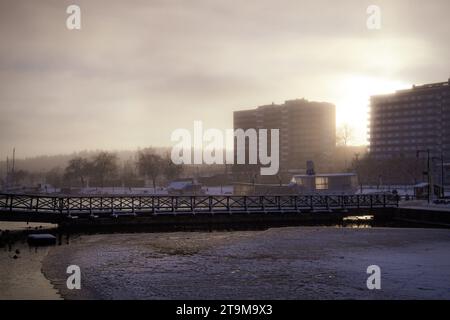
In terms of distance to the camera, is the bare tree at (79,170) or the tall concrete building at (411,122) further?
the tall concrete building at (411,122)

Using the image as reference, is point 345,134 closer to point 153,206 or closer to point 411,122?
point 411,122

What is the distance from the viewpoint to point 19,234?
35.8 m

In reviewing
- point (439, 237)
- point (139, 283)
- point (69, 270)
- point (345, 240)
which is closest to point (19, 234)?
point (69, 270)

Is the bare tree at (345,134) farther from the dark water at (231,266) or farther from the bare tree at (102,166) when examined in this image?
the dark water at (231,266)

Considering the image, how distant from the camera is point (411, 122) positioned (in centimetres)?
17438

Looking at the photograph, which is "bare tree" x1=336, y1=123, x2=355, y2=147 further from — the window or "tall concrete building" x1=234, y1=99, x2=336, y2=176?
the window

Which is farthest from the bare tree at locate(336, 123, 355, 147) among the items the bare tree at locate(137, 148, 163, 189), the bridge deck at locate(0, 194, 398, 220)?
the bridge deck at locate(0, 194, 398, 220)

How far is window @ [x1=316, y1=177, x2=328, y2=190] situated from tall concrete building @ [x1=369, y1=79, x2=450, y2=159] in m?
97.9

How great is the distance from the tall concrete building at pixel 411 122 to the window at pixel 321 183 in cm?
9793

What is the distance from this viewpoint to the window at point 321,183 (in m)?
79.4

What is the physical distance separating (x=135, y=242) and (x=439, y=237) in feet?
72.2

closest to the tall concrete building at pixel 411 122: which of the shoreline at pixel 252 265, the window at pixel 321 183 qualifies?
the window at pixel 321 183
